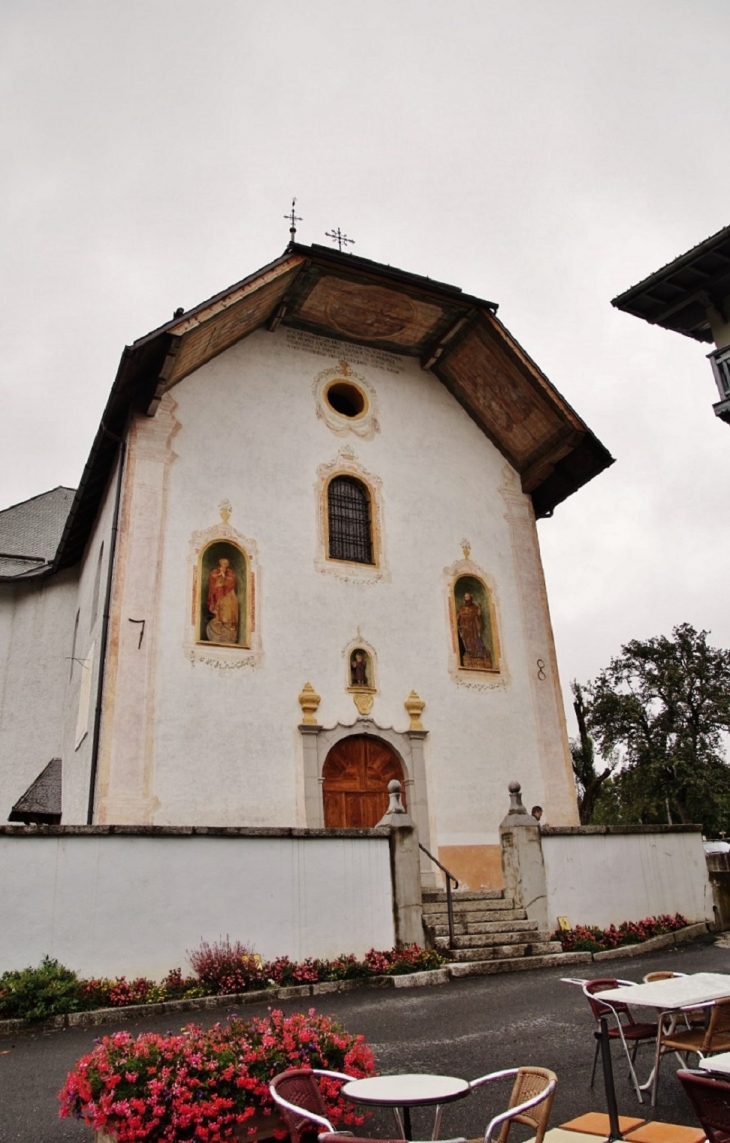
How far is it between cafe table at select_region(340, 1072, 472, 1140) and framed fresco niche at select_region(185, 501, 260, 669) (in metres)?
10.6

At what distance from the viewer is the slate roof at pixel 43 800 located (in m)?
18.1

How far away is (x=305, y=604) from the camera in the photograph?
619 inches

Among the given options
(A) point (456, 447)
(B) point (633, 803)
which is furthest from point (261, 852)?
(B) point (633, 803)

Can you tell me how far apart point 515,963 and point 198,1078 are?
7.37 m

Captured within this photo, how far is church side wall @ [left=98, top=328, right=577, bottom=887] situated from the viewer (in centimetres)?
1386

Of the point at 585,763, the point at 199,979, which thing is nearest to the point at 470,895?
the point at 199,979

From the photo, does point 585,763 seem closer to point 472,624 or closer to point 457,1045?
point 472,624

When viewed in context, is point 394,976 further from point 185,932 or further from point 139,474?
point 139,474

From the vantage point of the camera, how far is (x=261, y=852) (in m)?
10.9

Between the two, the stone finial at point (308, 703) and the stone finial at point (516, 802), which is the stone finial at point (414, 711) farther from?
the stone finial at point (516, 802)

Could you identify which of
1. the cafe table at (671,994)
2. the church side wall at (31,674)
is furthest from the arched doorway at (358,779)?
the cafe table at (671,994)

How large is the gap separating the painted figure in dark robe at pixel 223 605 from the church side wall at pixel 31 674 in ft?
22.9

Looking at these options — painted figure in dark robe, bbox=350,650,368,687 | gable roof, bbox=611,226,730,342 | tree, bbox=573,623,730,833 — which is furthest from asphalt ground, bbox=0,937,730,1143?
tree, bbox=573,623,730,833

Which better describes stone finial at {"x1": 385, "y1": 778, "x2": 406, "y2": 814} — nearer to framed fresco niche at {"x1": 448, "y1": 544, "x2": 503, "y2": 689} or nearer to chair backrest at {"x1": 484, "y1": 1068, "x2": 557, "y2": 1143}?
framed fresco niche at {"x1": 448, "y1": 544, "x2": 503, "y2": 689}
